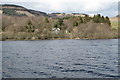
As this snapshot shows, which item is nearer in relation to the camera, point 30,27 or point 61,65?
point 61,65

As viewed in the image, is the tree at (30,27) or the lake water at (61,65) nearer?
the lake water at (61,65)

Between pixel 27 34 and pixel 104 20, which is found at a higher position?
pixel 104 20

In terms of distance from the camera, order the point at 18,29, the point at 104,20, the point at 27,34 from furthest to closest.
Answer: the point at 104,20 < the point at 18,29 < the point at 27,34

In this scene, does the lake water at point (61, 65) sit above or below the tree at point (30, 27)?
below

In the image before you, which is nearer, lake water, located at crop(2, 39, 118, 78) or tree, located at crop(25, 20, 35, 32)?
lake water, located at crop(2, 39, 118, 78)

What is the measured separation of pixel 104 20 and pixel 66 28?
23.7 meters

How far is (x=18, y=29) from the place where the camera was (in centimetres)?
10638

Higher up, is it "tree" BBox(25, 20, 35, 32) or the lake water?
"tree" BBox(25, 20, 35, 32)

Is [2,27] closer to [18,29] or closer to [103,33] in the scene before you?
[18,29]

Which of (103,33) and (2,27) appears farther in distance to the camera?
(2,27)

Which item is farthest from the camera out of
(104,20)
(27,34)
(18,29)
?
(104,20)

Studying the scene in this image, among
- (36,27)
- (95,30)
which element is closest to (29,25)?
(36,27)

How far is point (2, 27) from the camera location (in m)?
113

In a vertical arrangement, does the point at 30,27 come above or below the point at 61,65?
above
